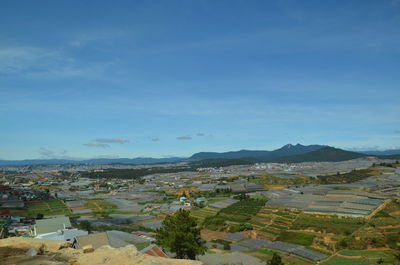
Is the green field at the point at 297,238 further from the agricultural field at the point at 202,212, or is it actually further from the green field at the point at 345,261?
the agricultural field at the point at 202,212

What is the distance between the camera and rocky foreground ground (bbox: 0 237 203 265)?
39.7 ft

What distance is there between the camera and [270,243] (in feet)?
136

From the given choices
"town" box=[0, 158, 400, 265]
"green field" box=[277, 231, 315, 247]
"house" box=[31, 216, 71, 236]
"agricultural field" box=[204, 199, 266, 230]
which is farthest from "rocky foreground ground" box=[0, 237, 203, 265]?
"agricultural field" box=[204, 199, 266, 230]

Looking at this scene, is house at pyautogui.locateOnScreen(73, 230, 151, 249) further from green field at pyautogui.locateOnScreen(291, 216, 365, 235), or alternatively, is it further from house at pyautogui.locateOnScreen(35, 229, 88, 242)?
green field at pyautogui.locateOnScreen(291, 216, 365, 235)

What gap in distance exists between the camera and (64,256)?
43.7 ft

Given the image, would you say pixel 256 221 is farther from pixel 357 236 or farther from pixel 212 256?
pixel 212 256

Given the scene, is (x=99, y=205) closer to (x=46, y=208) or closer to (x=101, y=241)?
(x=46, y=208)

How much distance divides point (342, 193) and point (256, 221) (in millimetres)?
26735

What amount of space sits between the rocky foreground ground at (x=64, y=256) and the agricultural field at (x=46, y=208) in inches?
2328

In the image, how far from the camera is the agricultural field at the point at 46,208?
68.4m

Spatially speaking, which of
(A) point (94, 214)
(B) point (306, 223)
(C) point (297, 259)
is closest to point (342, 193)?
(B) point (306, 223)

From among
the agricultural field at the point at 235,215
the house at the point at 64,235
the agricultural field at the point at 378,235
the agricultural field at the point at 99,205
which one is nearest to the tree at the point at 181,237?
the house at the point at 64,235

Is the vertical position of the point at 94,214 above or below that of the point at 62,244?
below

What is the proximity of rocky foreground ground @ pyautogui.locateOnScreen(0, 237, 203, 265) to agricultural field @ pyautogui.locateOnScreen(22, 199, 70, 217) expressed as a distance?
59.1 meters
